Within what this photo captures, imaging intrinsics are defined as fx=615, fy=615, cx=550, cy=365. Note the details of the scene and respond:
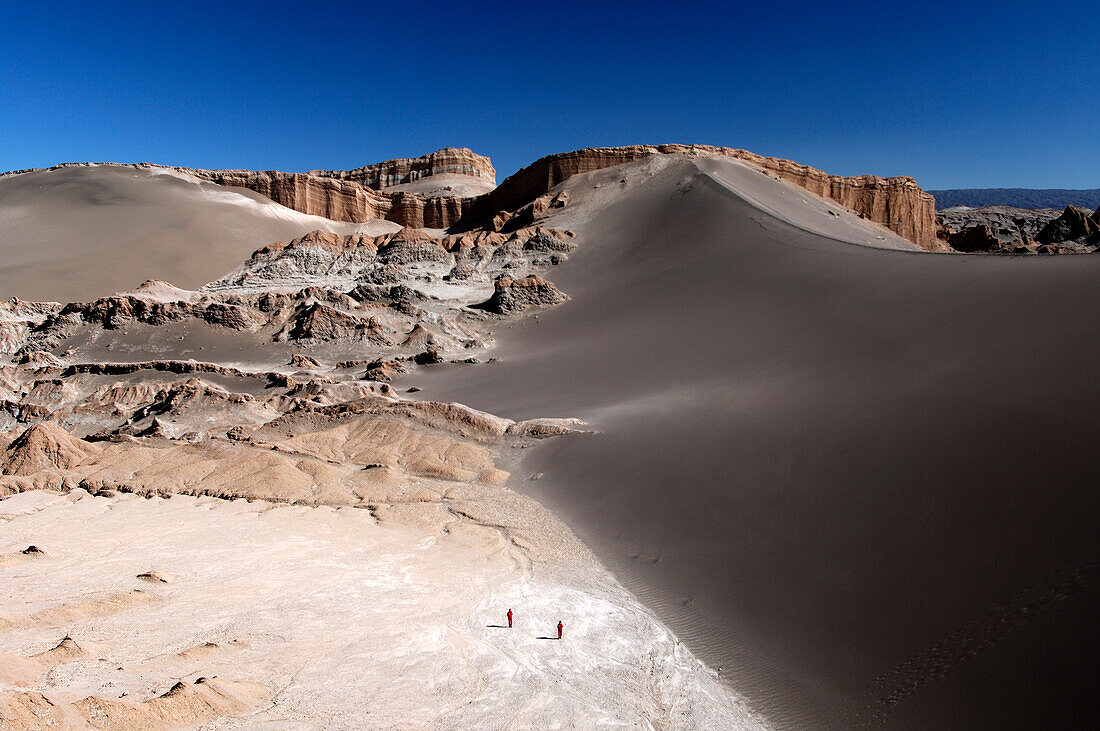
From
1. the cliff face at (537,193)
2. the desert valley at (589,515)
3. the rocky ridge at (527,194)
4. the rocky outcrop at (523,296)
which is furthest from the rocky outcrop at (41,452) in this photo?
the cliff face at (537,193)

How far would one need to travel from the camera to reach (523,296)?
24.3 meters

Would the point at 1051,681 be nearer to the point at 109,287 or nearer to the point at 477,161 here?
the point at 109,287

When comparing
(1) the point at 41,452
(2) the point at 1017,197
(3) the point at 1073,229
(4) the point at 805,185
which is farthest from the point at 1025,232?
(2) the point at 1017,197

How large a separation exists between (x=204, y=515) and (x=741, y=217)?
909 inches

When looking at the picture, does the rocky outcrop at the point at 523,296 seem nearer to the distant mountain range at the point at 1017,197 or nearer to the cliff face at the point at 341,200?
the cliff face at the point at 341,200

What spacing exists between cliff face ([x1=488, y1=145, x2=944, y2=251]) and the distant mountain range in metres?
131

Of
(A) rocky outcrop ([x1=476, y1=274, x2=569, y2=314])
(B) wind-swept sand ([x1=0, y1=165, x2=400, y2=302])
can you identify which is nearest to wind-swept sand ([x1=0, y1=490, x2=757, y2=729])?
(A) rocky outcrop ([x1=476, y1=274, x2=569, y2=314])

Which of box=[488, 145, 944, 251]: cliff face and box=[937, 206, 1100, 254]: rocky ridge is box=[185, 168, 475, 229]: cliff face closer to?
box=[488, 145, 944, 251]: cliff face

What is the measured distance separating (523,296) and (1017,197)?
19513cm

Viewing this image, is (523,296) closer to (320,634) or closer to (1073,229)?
(320,634)

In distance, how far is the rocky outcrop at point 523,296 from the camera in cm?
2414

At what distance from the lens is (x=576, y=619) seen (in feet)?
19.9

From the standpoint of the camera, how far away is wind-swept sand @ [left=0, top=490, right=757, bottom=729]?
4.18 m

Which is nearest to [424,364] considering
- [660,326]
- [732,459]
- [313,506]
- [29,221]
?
[660,326]
